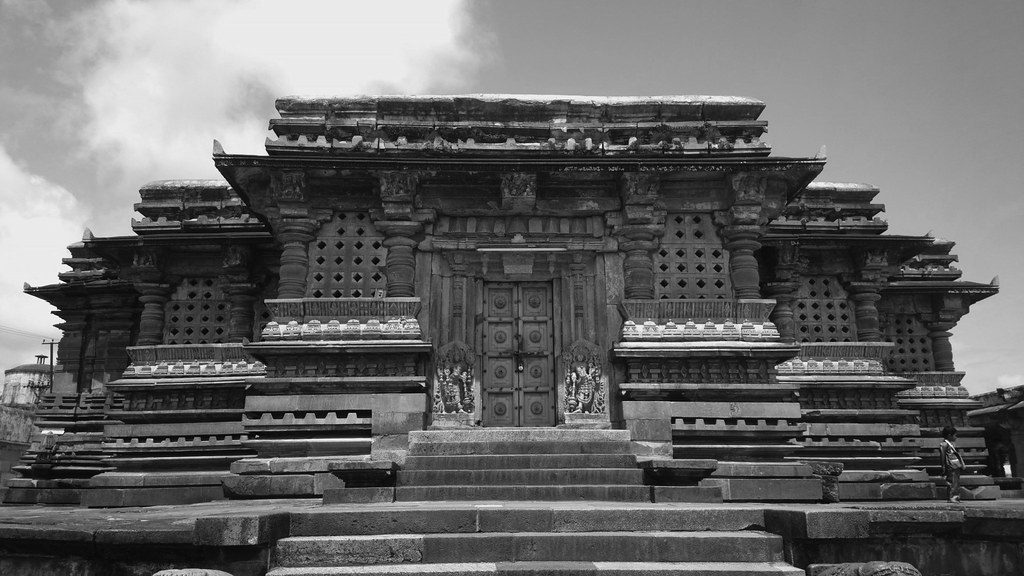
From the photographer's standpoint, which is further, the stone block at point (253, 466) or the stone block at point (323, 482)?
the stone block at point (253, 466)

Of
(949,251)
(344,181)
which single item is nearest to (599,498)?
(344,181)

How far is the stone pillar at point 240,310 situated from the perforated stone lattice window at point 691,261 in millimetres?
9377

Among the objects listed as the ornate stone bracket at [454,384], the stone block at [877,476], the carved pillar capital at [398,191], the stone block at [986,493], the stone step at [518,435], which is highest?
the carved pillar capital at [398,191]

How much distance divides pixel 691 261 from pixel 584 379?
3.20 meters

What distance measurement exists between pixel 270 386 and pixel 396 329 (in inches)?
91.7

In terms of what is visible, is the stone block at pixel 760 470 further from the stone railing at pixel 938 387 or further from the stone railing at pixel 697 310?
the stone railing at pixel 938 387

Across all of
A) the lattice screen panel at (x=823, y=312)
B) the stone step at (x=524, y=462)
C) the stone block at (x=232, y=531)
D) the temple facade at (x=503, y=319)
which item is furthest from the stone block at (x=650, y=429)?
the lattice screen panel at (x=823, y=312)

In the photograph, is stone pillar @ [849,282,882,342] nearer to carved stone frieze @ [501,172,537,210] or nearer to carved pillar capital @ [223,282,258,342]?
carved stone frieze @ [501,172,537,210]

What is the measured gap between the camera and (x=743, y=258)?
12781mm

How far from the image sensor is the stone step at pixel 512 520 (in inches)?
253

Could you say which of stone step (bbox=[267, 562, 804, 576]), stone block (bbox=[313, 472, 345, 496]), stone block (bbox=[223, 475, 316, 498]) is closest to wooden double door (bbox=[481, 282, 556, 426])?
stone block (bbox=[313, 472, 345, 496])

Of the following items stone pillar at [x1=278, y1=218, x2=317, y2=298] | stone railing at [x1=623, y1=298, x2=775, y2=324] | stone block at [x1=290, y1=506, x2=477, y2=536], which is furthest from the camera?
stone pillar at [x1=278, y1=218, x2=317, y2=298]

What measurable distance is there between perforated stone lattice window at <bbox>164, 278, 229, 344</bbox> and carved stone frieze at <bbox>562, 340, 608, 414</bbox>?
340 inches

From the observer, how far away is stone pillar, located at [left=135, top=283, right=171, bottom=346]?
15828mm
